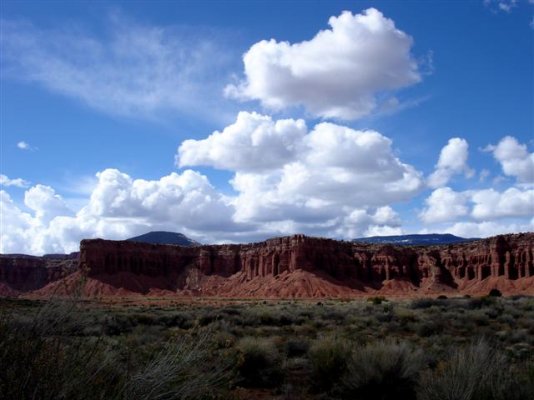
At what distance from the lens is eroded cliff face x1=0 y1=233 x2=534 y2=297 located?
95.3 m

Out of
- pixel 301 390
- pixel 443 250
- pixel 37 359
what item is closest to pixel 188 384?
pixel 37 359

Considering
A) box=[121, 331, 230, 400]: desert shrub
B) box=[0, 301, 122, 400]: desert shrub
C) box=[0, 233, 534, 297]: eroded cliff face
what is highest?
box=[0, 301, 122, 400]: desert shrub

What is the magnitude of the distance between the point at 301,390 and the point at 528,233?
Answer: 9874 centimetres

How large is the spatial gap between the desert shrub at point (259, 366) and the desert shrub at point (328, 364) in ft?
3.34

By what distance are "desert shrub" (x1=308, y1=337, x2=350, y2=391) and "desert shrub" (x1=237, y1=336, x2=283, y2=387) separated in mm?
1019

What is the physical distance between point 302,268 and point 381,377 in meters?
94.6

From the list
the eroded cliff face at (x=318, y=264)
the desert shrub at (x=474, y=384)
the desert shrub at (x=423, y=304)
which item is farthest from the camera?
the eroded cliff face at (x=318, y=264)

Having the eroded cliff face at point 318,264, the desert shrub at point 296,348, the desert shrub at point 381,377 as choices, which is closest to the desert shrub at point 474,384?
the desert shrub at point 381,377

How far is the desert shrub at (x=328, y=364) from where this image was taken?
10.4 metres

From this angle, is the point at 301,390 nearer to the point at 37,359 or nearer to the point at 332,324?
the point at 37,359

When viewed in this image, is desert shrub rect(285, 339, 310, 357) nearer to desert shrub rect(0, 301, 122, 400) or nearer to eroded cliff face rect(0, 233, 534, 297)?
desert shrub rect(0, 301, 122, 400)

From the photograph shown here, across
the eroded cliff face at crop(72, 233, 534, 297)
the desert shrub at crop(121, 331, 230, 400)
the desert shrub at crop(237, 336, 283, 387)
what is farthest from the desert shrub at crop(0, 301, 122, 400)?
the eroded cliff face at crop(72, 233, 534, 297)

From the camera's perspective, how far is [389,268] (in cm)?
10881

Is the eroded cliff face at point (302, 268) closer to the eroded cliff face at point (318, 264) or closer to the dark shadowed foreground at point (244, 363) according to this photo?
the eroded cliff face at point (318, 264)
